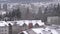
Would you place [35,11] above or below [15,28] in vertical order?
below

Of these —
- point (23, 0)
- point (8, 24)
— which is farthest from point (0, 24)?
point (23, 0)

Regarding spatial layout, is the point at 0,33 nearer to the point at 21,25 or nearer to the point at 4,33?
the point at 4,33

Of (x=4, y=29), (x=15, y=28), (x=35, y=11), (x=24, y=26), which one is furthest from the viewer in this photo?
(x=35, y=11)

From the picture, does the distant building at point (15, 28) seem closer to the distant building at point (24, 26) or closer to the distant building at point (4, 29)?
the distant building at point (24, 26)

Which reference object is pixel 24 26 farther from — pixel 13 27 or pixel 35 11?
pixel 35 11

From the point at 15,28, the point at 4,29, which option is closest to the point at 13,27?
the point at 15,28

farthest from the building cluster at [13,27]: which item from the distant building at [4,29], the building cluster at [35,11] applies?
the building cluster at [35,11]

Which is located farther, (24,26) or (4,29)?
(24,26)

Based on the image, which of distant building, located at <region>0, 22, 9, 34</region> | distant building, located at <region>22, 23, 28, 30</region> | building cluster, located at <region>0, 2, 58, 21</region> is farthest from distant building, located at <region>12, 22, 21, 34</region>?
building cluster, located at <region>0, 2, 58, 21</region>

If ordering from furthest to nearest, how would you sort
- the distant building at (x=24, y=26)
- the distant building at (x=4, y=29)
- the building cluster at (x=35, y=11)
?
the building cluster at (x=35, y=11)
the distant building at (x=24, y=26)
the distant building at (x=4, y=29)

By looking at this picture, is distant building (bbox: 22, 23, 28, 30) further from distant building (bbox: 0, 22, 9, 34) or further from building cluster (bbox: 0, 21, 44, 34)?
distant building (bbox: 0, 22, 9, 34)

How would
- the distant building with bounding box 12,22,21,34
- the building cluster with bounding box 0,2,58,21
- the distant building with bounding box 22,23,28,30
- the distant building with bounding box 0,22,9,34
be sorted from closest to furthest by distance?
the distant building with bounding box 0,22,9,34 < the distant building with bounding box 12,22,21,34 < the distant building with bounding box 22,23,28,30 < the building cluster with bounding box 0,2,58,21
